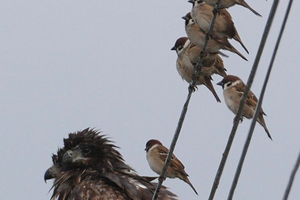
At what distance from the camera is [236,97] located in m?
9.12

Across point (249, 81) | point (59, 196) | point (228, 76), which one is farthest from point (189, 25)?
point (249, 81)

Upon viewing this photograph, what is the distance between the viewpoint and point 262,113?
29.9 ft

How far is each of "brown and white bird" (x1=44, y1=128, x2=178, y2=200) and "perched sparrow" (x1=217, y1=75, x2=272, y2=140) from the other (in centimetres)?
122

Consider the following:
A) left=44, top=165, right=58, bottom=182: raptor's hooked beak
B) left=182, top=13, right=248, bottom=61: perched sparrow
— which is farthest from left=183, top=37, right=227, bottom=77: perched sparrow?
left=44, top=165, right=58, bottom=182: raptor's hooked beak

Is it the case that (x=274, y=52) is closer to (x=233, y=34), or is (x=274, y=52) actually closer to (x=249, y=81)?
(x=249, y=81)

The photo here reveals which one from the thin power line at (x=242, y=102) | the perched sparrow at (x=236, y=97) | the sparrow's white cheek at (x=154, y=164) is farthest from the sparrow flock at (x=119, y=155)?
the thin power line at (x=242, y=102)

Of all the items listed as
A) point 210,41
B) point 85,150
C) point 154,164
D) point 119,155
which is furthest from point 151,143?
point 210,41

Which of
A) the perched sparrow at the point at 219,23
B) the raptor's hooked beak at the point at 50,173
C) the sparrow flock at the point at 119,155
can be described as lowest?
the raptor's hooked beak at the point at 50,173

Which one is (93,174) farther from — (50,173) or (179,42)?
(179,42)

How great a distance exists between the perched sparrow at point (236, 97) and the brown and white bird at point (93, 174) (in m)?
1.22

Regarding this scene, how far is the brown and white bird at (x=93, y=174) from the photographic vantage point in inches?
326

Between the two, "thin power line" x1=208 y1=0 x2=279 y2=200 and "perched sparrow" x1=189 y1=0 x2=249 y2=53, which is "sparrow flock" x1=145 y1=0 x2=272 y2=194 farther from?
"thin power line" x1=208 y1=0 x2=279 y2=200

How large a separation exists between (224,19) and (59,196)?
2615 mm

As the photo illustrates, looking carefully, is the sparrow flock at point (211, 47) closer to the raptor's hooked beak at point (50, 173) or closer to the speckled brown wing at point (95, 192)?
the speckled brown wing at point (95, 192)
